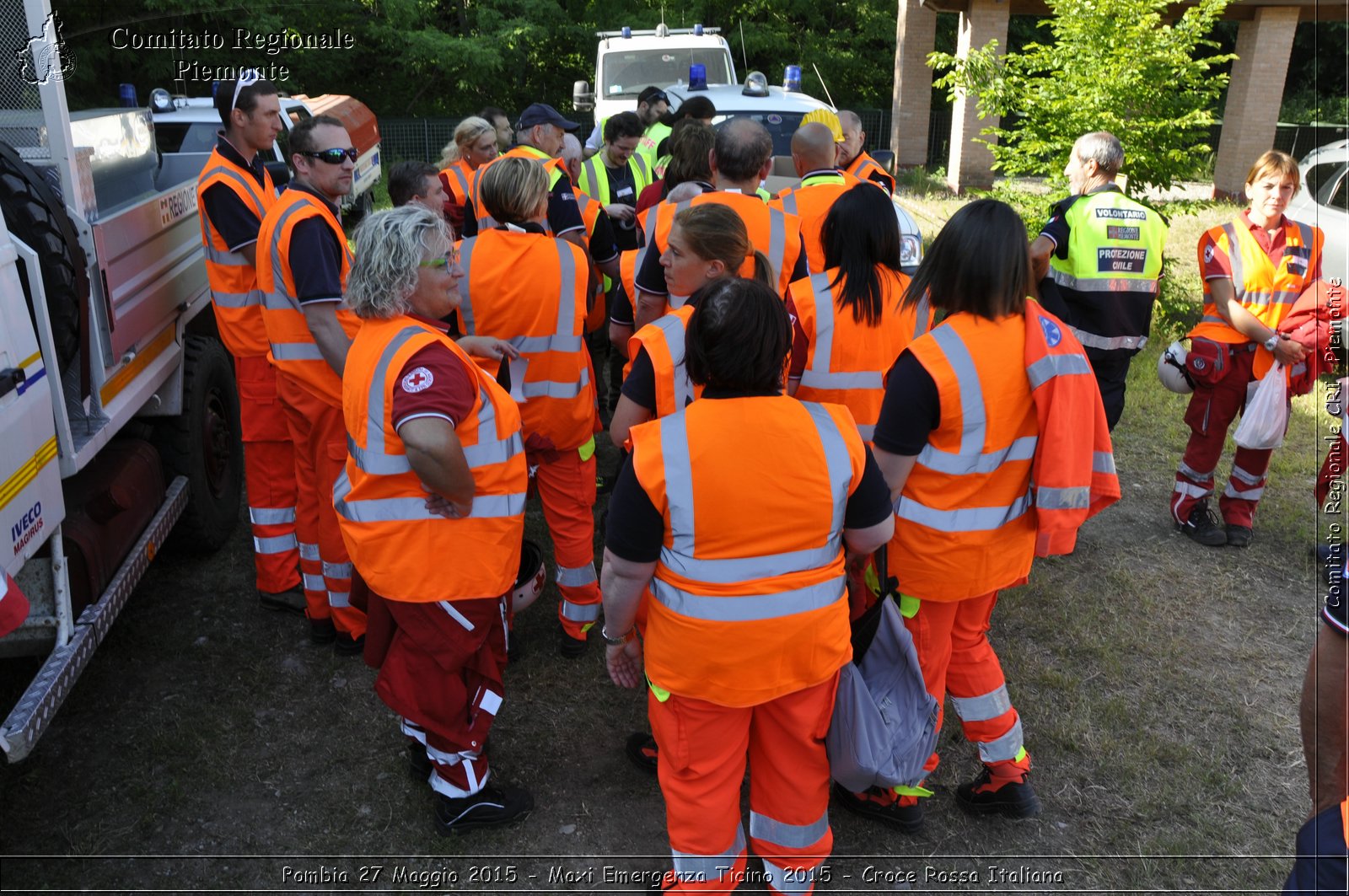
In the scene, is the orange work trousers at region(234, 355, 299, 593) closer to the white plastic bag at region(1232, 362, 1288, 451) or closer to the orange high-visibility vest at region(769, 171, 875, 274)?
the orange high-visibility vest at region(769, 171, 875, 274)

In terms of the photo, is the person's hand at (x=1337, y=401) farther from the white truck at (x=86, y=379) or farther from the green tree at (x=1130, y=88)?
the white truck at (x=86, y=379)

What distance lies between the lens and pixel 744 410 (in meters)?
2.33

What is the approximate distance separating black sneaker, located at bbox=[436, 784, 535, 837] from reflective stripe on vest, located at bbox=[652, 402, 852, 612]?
1236 mm

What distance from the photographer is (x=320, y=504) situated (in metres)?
4.21

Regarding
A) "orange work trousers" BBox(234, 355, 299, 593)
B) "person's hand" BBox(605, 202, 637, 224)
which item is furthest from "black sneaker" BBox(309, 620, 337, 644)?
"person's hand" BBox(605, 202, 637, 224)

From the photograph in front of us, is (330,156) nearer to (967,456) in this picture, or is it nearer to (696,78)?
(967,456)

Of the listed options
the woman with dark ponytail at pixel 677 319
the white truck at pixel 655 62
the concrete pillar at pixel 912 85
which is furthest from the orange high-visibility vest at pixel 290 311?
the concrete pillar at pixel 912 85

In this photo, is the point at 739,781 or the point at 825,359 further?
the point at 825,359

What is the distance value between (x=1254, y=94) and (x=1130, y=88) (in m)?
11.9

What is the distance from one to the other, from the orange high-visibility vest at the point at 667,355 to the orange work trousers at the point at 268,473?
1976 millimetres

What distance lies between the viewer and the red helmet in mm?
3465

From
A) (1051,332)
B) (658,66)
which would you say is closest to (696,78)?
(658,66)

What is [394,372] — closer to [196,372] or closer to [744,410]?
[744,410]

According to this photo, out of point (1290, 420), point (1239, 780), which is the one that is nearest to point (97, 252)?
point (1239, 780)
